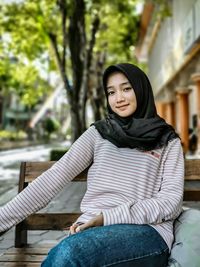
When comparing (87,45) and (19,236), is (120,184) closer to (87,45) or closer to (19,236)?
(19,236)

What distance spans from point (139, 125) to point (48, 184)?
0.59m

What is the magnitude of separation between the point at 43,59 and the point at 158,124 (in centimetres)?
1830

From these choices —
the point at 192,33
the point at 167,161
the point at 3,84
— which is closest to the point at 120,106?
the point at 167,161

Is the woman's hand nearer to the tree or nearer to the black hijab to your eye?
the black hijab

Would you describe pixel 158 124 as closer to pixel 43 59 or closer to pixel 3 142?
pixel 43 59

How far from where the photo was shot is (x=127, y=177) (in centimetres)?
236

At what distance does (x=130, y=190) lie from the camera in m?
2.33

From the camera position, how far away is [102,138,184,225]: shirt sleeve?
7.04 feet

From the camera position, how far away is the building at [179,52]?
14.3 m

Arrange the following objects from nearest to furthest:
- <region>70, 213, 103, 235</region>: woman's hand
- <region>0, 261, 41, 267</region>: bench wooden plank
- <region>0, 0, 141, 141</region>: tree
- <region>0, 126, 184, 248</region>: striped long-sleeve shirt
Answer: <region>70, 213, 103, 235</region>: woman's hand, <region>0, 126, 184, 248</region>: striped long-sleeve shirt, <region>0, 261, 41, 267</region>: bench wooden plank, <region>0, 0, 141, 141</region>: tree

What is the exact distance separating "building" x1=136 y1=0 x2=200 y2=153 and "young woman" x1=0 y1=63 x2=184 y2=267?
10.5 meters

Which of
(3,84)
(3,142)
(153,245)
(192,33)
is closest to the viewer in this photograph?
(153,245)

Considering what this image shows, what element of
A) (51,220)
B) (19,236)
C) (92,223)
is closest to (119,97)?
(92,223)

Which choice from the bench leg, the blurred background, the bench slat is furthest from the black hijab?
the blurred background
